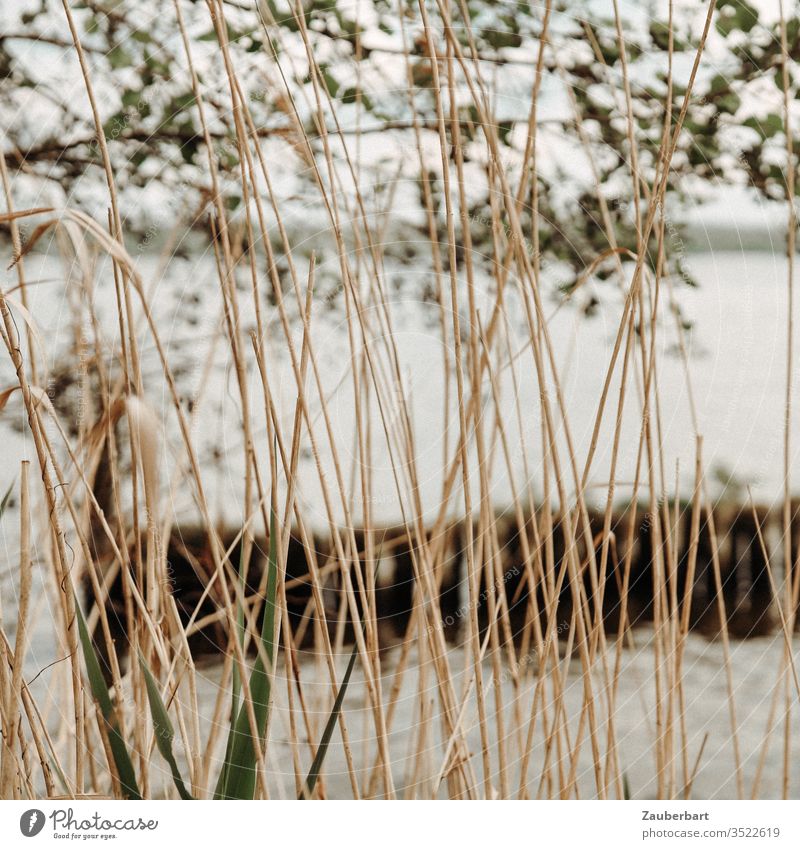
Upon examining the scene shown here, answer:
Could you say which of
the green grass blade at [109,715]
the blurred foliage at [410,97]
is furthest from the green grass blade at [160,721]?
the blurred foliage at [410,97]

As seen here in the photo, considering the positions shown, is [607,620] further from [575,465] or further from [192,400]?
[192,400]

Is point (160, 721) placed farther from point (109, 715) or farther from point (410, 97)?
point (410, 97)

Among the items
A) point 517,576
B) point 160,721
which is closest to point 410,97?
point 517,576

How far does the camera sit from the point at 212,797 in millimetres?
554

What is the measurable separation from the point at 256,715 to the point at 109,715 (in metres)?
0.09

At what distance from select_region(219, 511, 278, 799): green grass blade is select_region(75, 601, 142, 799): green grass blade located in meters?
0.06

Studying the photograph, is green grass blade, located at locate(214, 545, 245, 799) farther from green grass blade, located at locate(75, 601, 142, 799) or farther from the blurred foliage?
the blurred foliage

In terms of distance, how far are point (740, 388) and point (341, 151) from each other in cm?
36

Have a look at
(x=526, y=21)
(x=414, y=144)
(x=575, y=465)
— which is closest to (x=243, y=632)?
(x=575, y=465)

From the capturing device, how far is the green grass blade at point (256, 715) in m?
0.46

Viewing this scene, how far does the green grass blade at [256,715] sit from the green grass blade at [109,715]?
63mm

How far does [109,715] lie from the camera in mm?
479
